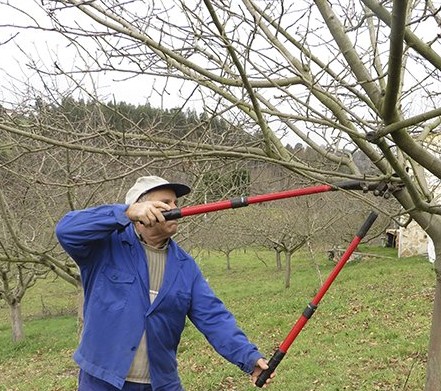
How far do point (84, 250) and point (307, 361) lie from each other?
544 cm

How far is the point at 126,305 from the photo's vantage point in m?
2.58

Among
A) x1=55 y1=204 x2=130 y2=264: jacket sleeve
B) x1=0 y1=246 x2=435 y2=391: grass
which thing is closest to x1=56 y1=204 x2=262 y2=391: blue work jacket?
x1=55 y1=204 x2=130 y2=264: jacket sleeve

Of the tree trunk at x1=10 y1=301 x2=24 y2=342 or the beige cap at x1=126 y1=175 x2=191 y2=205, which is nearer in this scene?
the beige cap at x1=126 y1=175 x2=191 y2=205

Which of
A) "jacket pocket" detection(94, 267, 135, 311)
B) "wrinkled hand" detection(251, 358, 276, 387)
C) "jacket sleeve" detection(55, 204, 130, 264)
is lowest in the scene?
"wrinkled hand" detection(251, 358, 276, 387)

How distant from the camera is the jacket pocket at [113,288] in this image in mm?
2582

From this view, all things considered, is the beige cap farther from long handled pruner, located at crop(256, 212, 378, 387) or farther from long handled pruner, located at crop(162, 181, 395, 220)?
long handled pruner, located at crop(256, 212, 378, 387)

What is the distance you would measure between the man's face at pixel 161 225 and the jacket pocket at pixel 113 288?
23cm

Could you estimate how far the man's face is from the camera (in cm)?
261

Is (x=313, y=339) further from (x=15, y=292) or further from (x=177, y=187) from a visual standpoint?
(x=15, y=292)

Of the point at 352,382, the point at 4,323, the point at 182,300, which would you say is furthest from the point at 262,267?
the point at 182,300

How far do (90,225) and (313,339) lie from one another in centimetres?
714

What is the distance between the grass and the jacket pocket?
964 mm

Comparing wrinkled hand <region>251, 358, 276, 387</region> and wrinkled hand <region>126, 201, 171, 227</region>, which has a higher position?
wrinkled hand <region>126, 201, 171, 227</region>

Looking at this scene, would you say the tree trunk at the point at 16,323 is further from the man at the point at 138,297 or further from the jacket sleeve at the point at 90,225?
the jacket sleeve at the point at 90,225
